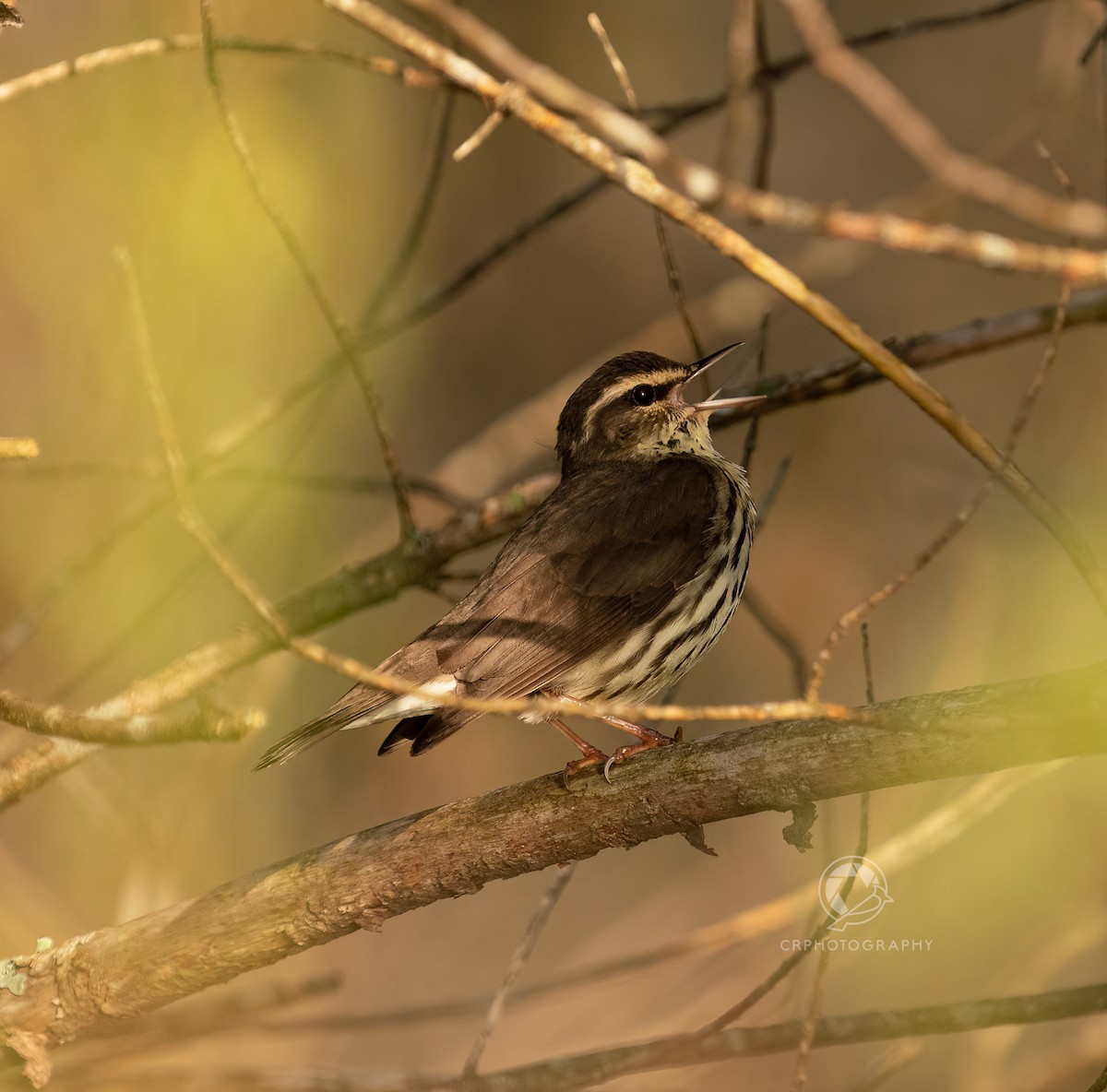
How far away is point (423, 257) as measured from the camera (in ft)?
29.2

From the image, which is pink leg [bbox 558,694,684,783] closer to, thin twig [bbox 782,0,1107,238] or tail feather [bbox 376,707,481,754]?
tail feather [bbox 376,707,481,754]

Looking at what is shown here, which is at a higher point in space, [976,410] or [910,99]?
[910,99]

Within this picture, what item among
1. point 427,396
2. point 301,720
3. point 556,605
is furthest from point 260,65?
point 556,605

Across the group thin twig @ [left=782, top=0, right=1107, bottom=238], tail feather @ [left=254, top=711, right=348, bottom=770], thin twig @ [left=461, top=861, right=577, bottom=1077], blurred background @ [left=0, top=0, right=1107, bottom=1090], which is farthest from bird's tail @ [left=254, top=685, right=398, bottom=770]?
thin twig @ [left=782, top=0, right=1107, bottom=238]

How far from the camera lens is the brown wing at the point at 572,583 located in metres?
4.73

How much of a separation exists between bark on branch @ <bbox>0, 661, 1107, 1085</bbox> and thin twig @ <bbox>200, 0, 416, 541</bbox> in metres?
1.39

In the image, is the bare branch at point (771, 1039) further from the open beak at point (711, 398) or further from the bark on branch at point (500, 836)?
the open beak at point (711, 398)

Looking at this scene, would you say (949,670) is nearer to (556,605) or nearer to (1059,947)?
(1059,947)

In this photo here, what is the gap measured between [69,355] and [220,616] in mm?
1542

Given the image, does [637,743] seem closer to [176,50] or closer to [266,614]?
[266,614]

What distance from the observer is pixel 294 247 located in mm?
4250

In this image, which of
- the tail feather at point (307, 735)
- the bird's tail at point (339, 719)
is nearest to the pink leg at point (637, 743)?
the bird's tail at point (339, 719)

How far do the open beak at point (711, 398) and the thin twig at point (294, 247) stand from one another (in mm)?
1323

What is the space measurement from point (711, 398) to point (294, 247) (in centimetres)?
196
